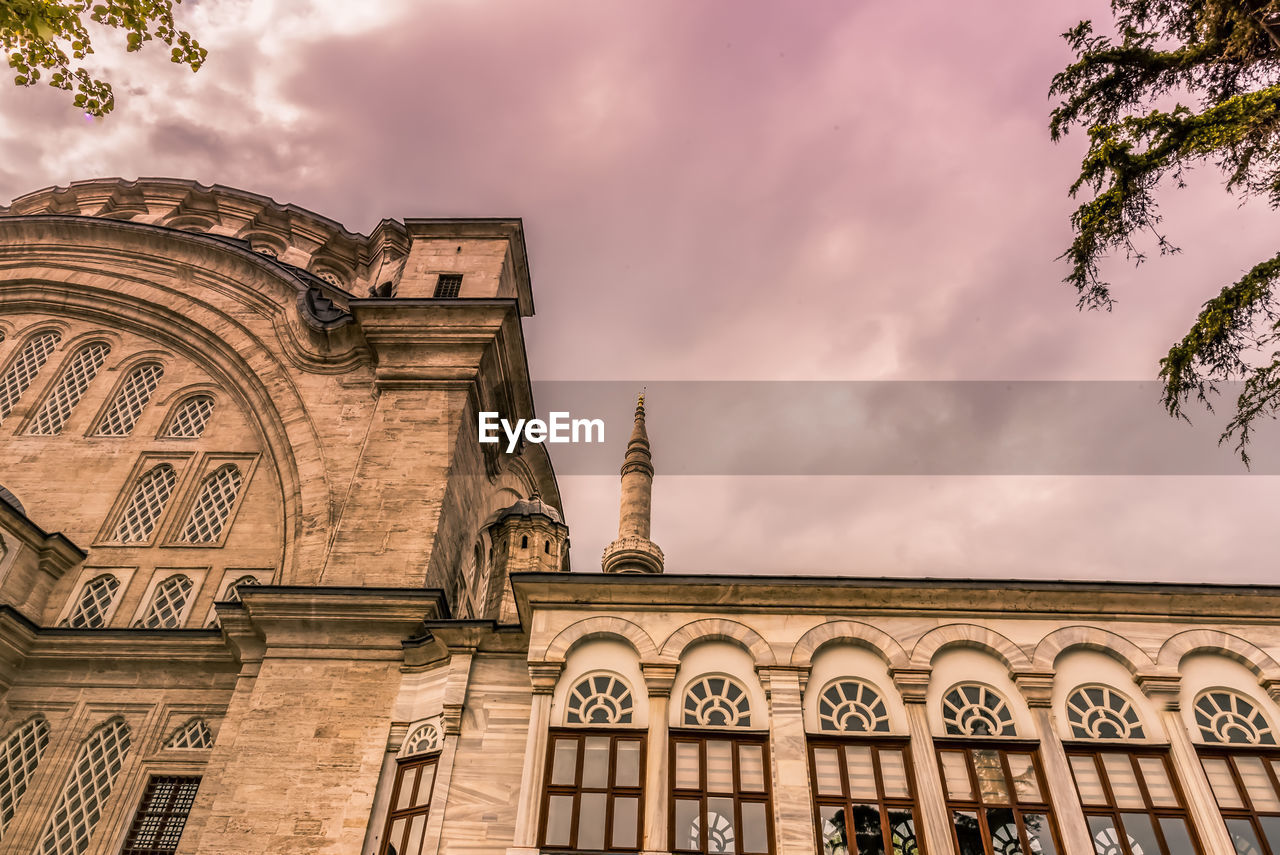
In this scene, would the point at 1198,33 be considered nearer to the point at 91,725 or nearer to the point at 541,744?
the point at 541,744

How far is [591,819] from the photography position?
954 centimetres

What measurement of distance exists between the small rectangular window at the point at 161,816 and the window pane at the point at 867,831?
28.2 ft

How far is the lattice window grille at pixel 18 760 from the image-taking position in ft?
41.5

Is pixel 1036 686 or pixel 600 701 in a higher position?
pixel 1036 686

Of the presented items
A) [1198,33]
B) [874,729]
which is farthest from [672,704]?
[1198,33]

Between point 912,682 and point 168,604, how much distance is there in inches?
463

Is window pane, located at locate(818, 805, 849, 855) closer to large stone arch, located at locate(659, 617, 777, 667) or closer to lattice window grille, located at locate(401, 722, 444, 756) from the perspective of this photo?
large stone arch, located at locate(659, 617, 777, 667)

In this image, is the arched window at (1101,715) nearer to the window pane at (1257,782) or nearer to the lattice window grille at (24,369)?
the window pane at (1257,782)

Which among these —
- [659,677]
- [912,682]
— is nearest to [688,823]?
[659,677]

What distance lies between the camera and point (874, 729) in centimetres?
1016

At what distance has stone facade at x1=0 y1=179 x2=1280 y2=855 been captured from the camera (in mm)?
9672

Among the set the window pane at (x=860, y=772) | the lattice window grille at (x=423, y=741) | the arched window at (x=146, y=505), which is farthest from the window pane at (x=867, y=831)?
the arched window at (x=146, y=505)

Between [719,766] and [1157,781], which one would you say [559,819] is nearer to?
[719,766]

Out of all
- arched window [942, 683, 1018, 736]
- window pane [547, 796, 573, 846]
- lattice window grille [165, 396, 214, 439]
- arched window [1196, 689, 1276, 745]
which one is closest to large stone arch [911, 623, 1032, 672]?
arched window [942, 683, 1018, 736]
